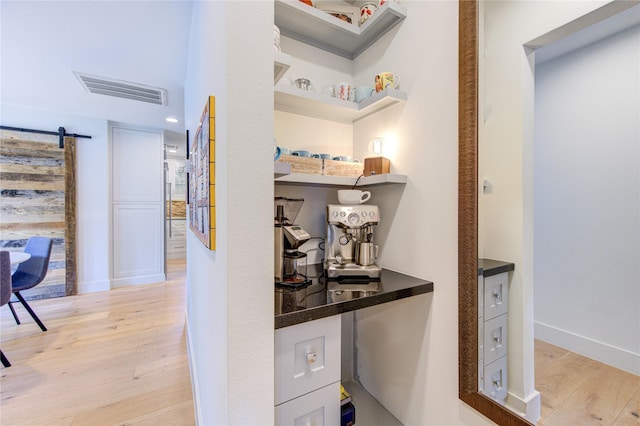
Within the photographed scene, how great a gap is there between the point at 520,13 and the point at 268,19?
84 cm

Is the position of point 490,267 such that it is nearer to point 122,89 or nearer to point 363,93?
point 363,93

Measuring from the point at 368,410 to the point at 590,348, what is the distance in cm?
107

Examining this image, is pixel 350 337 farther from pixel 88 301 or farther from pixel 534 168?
pixel 88 301

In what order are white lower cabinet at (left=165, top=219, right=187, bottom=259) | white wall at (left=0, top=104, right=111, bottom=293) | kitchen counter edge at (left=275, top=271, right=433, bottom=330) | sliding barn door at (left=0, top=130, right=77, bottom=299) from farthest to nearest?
white lower cabinet at (left=165, top=219, right=187, bottom=259) < white wall at (left=0, top=104, right=111, bottom=293) < sliding barn door at (left=0, top=130, right=77, bottom=299) < kitchen counter edge at (left=275, top=271, right=433, bottom=330)

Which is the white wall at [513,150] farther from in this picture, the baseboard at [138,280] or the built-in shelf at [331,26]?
the baseboard at [138,280]

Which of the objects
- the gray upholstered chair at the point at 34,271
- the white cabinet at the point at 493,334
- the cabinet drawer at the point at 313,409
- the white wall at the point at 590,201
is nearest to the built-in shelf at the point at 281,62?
the white wall at the point at 590,201

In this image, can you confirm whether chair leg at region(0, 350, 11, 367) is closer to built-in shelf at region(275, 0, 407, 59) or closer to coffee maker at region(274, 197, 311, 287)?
coffee maker at region(274, 197, 311, 287)

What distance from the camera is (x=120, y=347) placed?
2293 millimetres

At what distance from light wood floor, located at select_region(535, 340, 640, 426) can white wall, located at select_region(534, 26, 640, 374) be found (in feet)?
0.11

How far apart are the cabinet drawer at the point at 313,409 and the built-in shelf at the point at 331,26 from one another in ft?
5.32

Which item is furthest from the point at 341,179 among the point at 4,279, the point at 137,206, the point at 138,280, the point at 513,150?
the point at 138,280

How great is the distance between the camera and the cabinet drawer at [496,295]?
3.18 feet

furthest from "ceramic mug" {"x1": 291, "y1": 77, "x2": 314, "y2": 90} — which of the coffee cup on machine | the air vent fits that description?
the air vent

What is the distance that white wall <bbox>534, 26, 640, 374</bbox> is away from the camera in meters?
0.71
